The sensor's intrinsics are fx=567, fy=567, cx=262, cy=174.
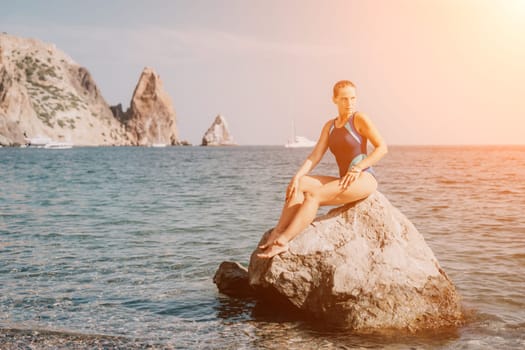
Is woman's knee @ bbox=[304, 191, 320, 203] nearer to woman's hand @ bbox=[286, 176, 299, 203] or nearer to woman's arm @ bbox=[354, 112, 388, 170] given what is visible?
woman's hand @ bbox=[286, 176, 299, 203]

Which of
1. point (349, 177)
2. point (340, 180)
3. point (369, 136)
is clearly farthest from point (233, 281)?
point (369, 136)

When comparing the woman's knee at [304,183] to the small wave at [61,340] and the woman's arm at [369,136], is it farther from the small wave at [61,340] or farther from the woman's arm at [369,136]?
the small wave at [61,340]

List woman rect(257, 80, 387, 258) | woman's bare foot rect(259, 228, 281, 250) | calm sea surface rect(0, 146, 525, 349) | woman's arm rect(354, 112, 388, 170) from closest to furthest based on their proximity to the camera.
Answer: calm sea surface rect(0, 146, 525, 349) < woman's arm rect(354, 112, 388, 170) < woman rect(257, 80, 387, 258) < woman's bare foot rect(259, 228, 281, 250)

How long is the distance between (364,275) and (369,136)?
1902 mm

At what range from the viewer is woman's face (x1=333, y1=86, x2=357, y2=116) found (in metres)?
7.93

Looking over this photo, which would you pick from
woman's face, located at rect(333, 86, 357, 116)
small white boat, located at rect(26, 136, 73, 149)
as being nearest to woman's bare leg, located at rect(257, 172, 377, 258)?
woman's face, located at rect(333, 86, 357, 116)

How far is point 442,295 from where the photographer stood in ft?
26.2

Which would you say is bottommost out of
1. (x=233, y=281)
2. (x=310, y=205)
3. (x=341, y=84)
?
(x=233, y=281)

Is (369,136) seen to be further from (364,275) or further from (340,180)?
(364,275)

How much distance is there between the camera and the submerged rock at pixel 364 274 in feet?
25.1

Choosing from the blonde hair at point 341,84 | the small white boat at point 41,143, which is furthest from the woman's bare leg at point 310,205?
the small white boat at point 41,143

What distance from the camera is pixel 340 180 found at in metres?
7.88

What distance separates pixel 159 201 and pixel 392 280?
1798 cm

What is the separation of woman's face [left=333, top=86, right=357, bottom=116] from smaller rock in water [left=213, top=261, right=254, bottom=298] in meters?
3.46
